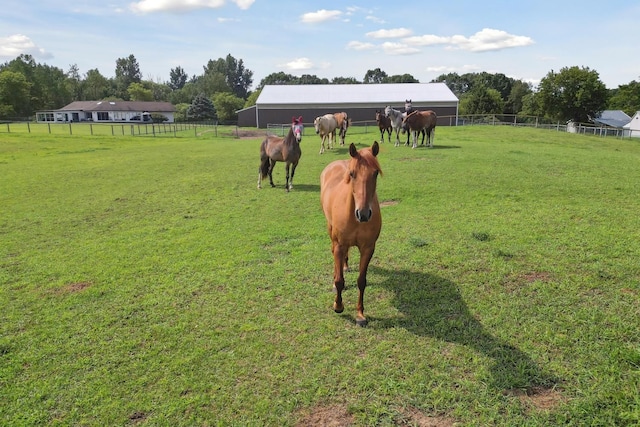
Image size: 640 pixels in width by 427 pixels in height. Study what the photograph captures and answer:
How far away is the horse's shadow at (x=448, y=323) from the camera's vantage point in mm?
3326

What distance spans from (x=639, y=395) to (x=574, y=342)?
754mm

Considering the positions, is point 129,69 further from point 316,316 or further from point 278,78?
point 316,316

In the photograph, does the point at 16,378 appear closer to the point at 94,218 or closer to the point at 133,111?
the point at 94,218

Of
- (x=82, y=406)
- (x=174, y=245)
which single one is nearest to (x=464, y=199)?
A: (x=174, y=245)

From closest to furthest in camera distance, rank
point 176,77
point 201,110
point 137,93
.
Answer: point 201,110 < point 137,93 < point 176,77

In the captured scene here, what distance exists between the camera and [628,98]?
71.9m

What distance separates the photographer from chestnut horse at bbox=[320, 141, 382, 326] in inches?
147

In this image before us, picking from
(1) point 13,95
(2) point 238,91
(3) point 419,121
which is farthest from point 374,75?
(3) point 419,121

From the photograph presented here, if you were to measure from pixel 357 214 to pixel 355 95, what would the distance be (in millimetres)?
45929

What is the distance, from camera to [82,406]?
10.3ft

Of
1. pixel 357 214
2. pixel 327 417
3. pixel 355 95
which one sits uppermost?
pixel 355 95

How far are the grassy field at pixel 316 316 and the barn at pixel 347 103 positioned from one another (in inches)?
1474

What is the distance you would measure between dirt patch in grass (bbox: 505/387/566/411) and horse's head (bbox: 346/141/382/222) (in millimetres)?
1927

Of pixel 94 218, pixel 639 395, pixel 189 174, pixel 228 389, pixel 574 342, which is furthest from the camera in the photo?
pixel 189 174
